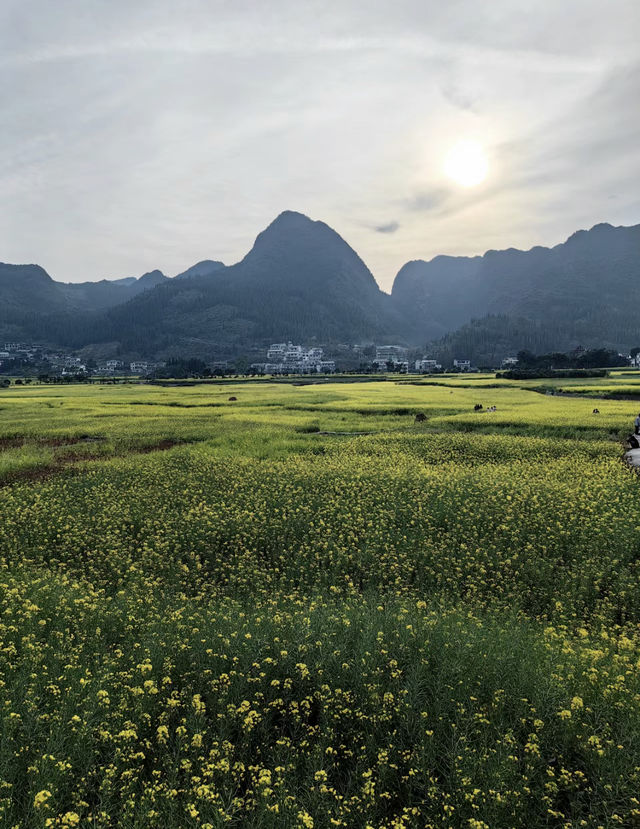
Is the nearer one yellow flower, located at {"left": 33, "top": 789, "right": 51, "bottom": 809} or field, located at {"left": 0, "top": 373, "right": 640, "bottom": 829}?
yellow flower, located at {"left": 33, "top": 789, "right": 51, "bottom": 809}

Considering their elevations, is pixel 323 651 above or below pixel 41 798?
below

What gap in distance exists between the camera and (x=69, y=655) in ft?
21.0

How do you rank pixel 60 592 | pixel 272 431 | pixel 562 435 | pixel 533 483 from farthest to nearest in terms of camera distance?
1. pixel 272 431
2. pixel 562 435
3. pixel 533 483
4. pixel 60 592

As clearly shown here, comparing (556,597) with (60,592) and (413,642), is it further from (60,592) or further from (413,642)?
(60,592)

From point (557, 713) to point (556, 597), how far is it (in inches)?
174

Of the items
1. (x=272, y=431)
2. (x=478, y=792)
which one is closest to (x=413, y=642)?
(x=478, y=792)

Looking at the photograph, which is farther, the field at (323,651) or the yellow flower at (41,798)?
the field at (323,651)

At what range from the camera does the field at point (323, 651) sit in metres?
4.48

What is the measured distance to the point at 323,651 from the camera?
642 centimetres

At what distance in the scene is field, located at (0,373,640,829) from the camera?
4.48m

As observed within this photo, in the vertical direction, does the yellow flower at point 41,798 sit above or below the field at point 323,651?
above

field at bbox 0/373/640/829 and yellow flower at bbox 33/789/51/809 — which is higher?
yellow flower at bbox 33/789/51/809

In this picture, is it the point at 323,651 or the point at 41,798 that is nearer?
the point at 41,798

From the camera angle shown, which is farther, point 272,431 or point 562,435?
point 272,431
